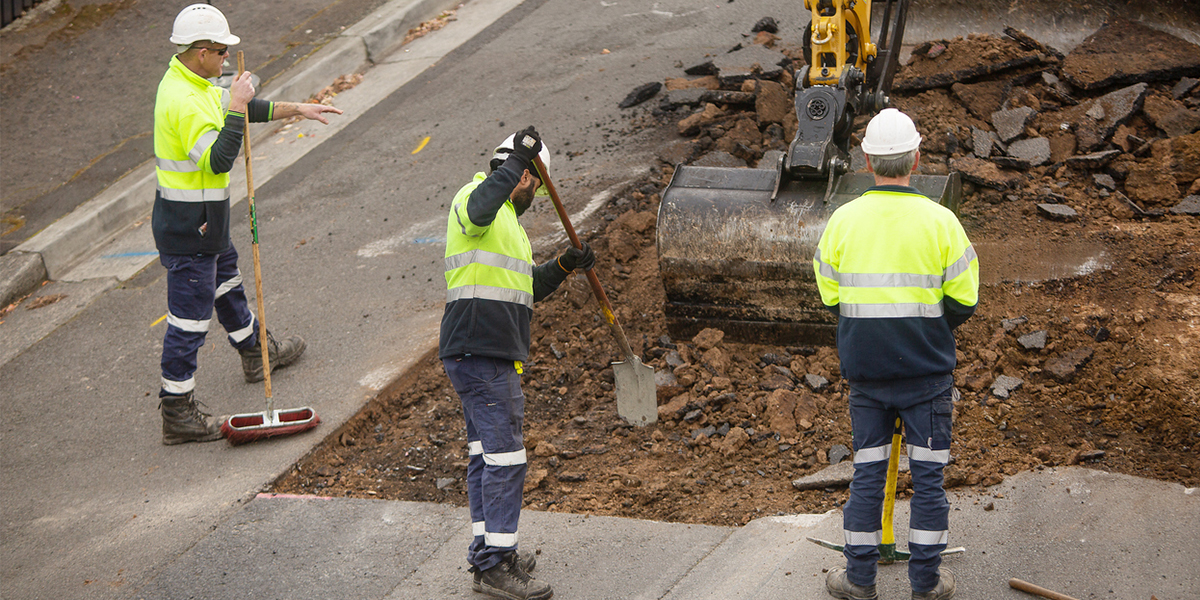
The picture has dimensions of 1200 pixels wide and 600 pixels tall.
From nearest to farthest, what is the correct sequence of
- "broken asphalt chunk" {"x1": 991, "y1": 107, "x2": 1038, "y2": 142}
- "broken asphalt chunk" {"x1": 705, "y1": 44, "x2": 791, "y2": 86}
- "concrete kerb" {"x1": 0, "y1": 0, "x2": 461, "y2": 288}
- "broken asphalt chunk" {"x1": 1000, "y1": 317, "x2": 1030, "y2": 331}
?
1. "broken asphalt chunk" {"x1": 1000, "y1": 317, "x2": 1030, "y2": 331}
2. "broken asphalt chunk" {"x1": 991, "y1": 107, "x2": 1038, "y2": 142}
3. "concrete kerb" {"x1": 0, "y1": 0, "x2": 461, "y2": 288}
4. "broken asphalt chunk" {"x1": 705, "y1": 44, "x2": 791, "y2": 86}

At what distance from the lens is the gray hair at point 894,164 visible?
359 centimetres

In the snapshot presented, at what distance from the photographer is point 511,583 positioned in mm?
4188

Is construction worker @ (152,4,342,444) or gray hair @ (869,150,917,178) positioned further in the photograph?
construction worker @ (152,4,342,444)

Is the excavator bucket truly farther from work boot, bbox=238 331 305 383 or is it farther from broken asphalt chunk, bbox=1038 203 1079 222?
work boot, bbox=238 331 305 383

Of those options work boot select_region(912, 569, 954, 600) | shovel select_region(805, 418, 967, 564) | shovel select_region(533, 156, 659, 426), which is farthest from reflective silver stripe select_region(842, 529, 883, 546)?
shovel select_region(533, 156, 659, 426)

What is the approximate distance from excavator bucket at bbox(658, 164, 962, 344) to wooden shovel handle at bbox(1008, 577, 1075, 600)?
85.5 inches

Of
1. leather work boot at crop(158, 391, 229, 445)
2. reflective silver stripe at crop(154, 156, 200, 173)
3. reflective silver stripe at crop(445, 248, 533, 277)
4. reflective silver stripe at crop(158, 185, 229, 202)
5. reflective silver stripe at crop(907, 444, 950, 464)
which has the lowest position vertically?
leather work boot at crop(158, 391, 229, 445)

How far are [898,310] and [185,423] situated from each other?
4142 mm

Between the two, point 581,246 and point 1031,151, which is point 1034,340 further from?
point 581,246

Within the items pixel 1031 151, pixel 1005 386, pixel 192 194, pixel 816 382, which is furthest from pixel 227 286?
pixel 1031 151

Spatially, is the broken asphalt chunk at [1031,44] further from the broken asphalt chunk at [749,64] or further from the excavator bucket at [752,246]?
the excavator bucket at [752,246]

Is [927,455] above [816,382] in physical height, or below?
above

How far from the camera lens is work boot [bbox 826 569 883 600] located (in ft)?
12.5

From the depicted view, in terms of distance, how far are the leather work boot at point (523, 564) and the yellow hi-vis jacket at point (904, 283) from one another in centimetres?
170
